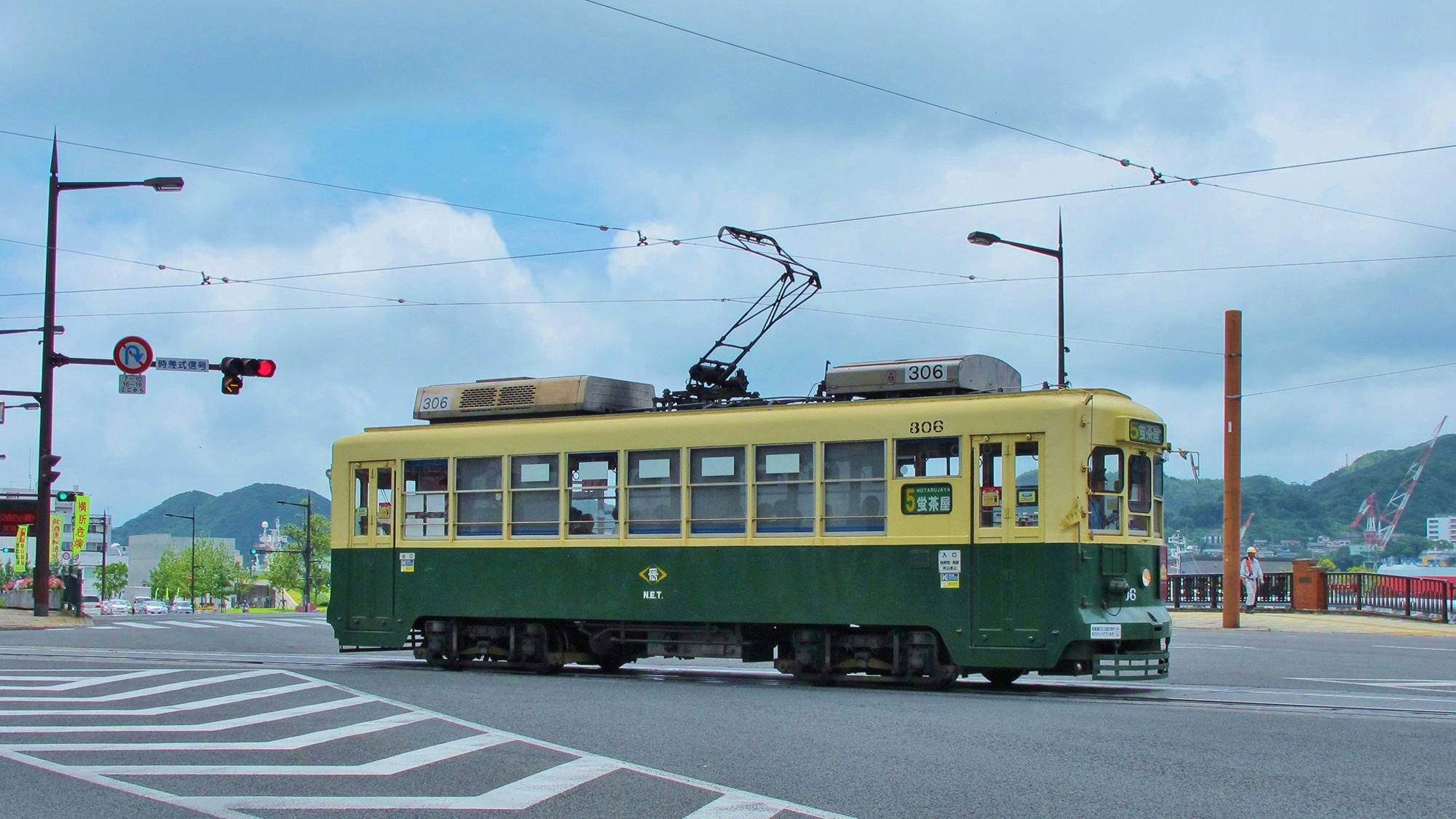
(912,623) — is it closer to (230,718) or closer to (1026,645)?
(1026,645)

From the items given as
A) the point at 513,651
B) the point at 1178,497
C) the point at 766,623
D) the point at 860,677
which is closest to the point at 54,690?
the point at 513,651

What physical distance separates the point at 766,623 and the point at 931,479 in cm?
254

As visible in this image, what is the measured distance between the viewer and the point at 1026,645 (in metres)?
14.0

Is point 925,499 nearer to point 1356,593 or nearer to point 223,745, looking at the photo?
point 223,745

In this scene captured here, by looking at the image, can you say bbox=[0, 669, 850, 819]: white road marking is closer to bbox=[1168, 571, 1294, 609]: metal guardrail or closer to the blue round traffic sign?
the blue round traffic sign

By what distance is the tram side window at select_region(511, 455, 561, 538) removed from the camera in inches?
662

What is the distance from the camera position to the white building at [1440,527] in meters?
174

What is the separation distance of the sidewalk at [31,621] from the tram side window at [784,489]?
18.3 metres

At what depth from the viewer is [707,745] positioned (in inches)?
374

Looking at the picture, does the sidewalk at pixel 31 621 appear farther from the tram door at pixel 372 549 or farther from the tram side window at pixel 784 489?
the tram side window at pixel 784 489

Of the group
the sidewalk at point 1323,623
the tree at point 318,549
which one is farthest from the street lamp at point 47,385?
the tree at point 318,549

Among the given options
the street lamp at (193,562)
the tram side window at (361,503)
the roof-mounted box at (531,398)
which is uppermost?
the roof-mounted box at (531,398)

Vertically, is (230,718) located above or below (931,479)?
below

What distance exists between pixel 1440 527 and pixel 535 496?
18318cm
